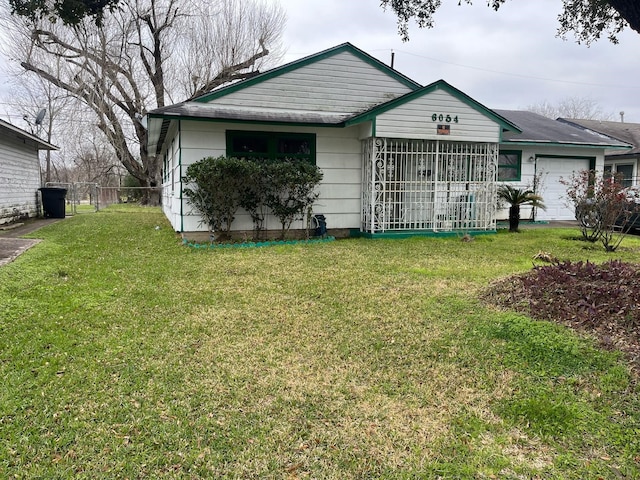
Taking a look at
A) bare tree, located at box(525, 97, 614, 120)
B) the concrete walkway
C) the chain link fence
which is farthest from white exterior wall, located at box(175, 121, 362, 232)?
bare tree, located at box(525, 97, 614, 120)

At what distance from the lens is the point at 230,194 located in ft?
30.8

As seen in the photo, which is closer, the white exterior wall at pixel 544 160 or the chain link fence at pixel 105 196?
the white exterior wall at pixel 544 160

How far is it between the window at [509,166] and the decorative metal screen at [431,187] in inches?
122

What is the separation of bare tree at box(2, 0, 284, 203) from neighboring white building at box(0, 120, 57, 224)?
7.11 metres

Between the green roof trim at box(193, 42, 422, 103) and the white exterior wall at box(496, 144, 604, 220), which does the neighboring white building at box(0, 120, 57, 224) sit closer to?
the green roof trim at box(193, 42, 422, 103)

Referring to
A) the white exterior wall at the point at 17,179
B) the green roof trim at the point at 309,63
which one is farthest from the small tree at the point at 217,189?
the white exterior wall at the point at 17,179

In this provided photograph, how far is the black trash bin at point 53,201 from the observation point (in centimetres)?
1641

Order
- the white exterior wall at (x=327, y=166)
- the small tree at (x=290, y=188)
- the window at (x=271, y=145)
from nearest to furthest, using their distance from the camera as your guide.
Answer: the small tree at (x=290, y=188)
the white exterior wall at (x=327, y=166)
the window at (x=271, y=145)

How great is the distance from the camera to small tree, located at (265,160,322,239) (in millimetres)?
9477

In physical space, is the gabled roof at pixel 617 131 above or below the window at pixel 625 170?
above

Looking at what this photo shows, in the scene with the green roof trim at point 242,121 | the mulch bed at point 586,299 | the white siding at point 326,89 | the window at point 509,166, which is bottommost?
the mulch bed at point 586,299

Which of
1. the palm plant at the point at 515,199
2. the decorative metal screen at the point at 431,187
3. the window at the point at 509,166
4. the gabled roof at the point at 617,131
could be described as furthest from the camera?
the gabled roof at the point at 617,131

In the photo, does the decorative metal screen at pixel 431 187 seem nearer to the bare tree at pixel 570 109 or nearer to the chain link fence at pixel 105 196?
the chain link fence at pixel 105 196

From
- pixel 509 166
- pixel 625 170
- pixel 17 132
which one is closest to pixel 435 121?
pixel 509 166
